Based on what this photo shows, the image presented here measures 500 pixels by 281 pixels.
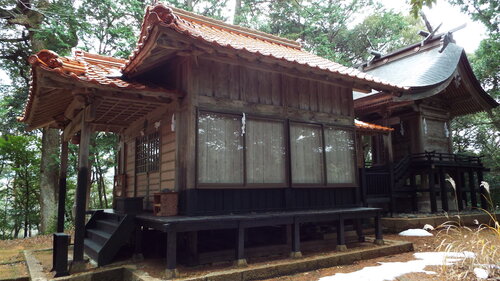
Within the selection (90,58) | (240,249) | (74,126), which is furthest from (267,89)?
(74,126)

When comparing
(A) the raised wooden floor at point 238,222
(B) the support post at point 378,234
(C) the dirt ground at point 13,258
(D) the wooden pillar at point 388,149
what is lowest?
(C) the dirt ground at point 13,258

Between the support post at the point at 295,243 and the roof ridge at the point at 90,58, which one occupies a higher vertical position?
the roof ridge at the point at 90,58

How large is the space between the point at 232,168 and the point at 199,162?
0.71 metres

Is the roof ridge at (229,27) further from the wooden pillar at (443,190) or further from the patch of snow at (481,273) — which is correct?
the patch of snow at (481,273)

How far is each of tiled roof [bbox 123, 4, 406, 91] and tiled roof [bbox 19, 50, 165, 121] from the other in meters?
0.45

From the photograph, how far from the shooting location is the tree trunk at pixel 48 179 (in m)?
13.5

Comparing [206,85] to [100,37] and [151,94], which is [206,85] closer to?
[151,94]

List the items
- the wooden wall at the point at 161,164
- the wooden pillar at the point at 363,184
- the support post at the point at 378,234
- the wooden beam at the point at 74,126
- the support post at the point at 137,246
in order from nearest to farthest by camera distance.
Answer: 1. the support post at the point at 137,246
2. the wooden wall at the point at 161,164
3. the wooden beam at the point at 74,126
4. the support post at the point at 378,234
5. the wooden pillar at the point at 363,184

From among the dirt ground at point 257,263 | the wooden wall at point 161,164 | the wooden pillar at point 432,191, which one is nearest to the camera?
the dirt ground at point 257,263

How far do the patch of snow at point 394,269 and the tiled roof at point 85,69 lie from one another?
15.0 ft

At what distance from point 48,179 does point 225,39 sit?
36.3ft

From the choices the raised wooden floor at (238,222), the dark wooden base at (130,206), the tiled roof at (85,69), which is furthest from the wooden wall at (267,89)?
the dark wooden base at (130,206)

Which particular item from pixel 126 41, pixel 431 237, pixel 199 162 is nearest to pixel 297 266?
pixel 199 162

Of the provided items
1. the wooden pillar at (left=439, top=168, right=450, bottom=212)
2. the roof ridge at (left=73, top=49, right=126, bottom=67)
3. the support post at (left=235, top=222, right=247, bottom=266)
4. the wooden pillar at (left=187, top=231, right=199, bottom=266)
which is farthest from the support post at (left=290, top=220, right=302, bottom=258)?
the wooden pillar at (left=439, top=168, right=450, bottom=212)
